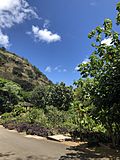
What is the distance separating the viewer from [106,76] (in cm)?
1288

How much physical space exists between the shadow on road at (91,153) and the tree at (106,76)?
43.4 inches

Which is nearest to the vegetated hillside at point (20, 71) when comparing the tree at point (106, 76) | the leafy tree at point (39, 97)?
the leafy tree at point (39, 97)

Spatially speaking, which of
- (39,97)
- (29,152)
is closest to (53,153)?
(29,152)

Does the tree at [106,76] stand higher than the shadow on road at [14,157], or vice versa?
the tree at [106,76]

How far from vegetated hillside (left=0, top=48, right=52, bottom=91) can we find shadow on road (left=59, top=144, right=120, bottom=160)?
3179 inches

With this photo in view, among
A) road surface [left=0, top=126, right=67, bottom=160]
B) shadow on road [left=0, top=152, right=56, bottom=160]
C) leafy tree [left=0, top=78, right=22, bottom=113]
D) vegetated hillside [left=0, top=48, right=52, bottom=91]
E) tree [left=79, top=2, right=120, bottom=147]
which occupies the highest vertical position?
vegetated hillside [left=0, top=48, right=52, bottom=91]

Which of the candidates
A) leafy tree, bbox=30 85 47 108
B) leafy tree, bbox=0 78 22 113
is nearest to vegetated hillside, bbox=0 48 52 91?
leafy tree, bbox=0 78 22 113

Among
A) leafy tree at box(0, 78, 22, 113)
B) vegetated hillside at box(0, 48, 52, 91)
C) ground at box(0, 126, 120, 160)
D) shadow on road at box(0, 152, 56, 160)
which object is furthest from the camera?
vegetated hillside at box(0, 48, 52, 91)

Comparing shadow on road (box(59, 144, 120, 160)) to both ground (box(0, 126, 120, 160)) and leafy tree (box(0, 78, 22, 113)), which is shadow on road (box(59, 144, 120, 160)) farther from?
leafy tree (box(0, 78, 22, 113))

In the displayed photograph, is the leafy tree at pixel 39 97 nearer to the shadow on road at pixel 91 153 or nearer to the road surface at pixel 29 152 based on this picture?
the shadow on road at pixel 91 153

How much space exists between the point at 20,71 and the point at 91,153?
95.8m

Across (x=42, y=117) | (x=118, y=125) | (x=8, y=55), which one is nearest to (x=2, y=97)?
(x=42, y=117)

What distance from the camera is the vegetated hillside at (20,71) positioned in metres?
96.1

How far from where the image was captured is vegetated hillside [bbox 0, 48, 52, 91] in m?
96.1
